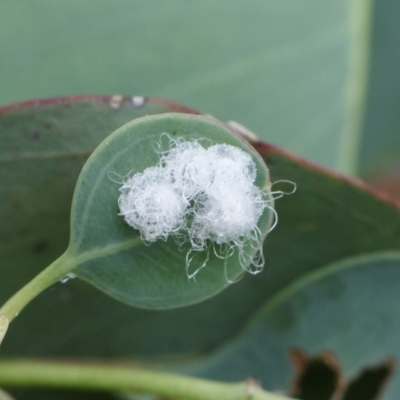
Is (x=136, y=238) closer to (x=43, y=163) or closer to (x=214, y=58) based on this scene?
(x=43, y=163)

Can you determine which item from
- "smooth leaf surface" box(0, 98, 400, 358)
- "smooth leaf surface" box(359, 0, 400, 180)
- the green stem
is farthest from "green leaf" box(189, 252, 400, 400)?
"smooth leaf surface" box(359, 0, 400, 180)

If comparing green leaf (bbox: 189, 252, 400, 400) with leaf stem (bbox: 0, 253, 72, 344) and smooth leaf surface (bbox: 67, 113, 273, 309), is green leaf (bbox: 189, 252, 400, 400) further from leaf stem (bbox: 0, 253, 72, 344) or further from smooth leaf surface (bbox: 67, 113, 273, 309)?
leaf stem (bbox: 0, 253, 72, 344)

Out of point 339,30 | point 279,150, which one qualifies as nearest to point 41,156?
point 279,150

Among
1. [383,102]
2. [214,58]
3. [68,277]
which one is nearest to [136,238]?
[68,277]

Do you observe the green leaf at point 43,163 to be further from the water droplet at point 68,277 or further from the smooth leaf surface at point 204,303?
the water droplet at point 68,277

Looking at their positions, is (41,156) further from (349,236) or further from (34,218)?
(349,236)
